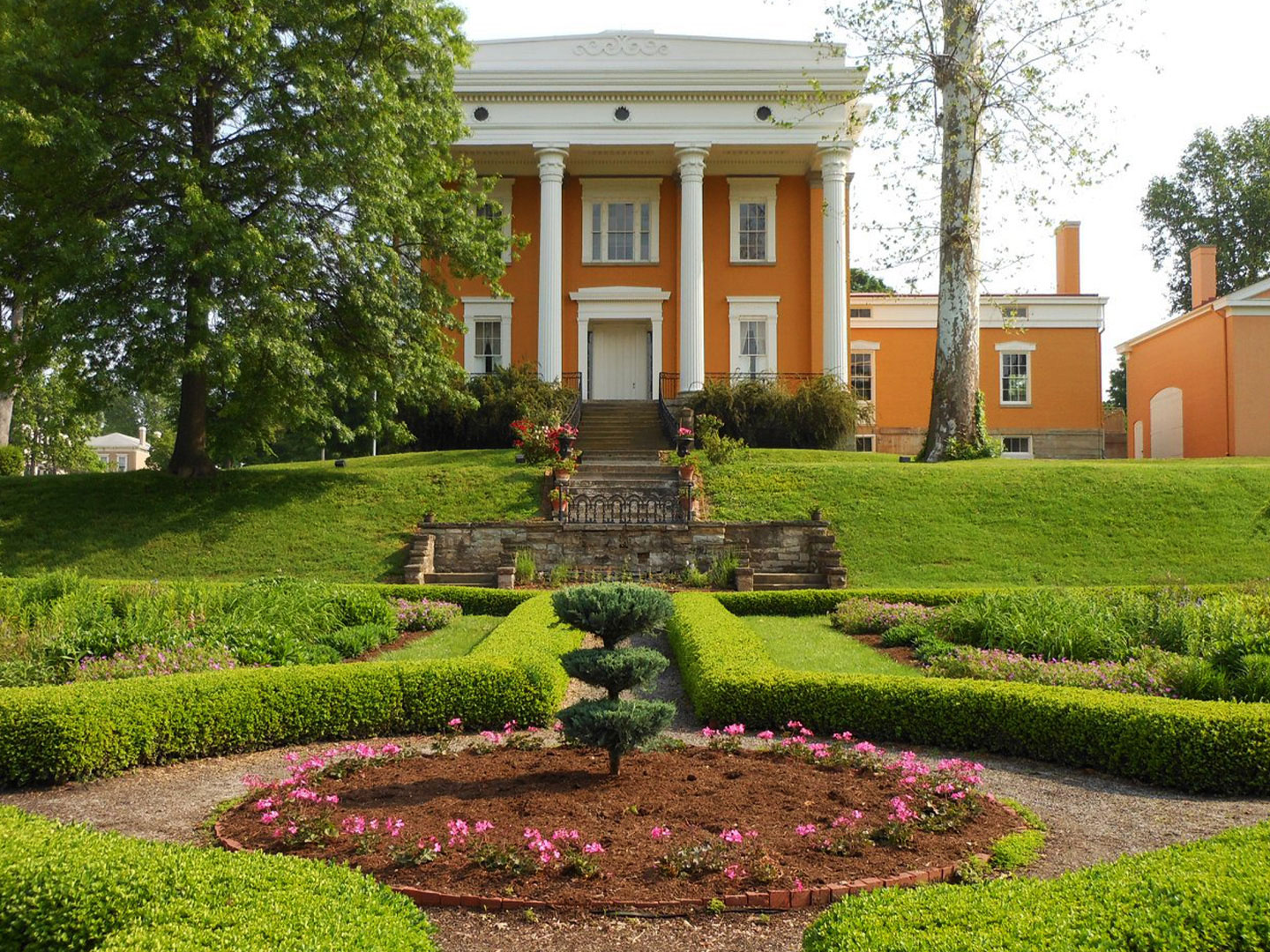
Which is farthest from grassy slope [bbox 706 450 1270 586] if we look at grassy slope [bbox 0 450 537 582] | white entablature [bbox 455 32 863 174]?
white entablature [bbox 455 32 863 174]

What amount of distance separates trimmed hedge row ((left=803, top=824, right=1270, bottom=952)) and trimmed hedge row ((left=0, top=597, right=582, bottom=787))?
4.58m

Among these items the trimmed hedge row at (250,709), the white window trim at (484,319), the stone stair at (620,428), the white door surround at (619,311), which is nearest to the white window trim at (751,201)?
the white door surround at (619,311)

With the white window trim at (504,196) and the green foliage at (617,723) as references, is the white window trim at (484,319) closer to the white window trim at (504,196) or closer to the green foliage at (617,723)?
the white window trim at (504,196)

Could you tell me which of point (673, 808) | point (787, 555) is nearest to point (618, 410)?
point (787, 555)

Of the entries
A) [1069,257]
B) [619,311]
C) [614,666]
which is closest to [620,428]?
[619,311]

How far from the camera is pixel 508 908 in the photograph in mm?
4262

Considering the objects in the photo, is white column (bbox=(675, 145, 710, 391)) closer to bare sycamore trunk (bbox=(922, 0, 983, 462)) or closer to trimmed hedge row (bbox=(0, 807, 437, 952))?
bare sycamore trunk (bbox=(922, 0, 983, 462))

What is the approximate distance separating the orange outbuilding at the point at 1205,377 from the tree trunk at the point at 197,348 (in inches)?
1022

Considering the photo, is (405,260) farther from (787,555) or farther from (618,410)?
(787,555)

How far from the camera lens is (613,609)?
572 cm

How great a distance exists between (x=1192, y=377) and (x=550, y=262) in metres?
19.4

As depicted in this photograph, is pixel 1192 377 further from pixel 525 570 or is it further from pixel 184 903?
pixel 184 903

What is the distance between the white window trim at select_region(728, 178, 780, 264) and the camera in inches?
1124

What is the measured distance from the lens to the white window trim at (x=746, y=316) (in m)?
28.4
